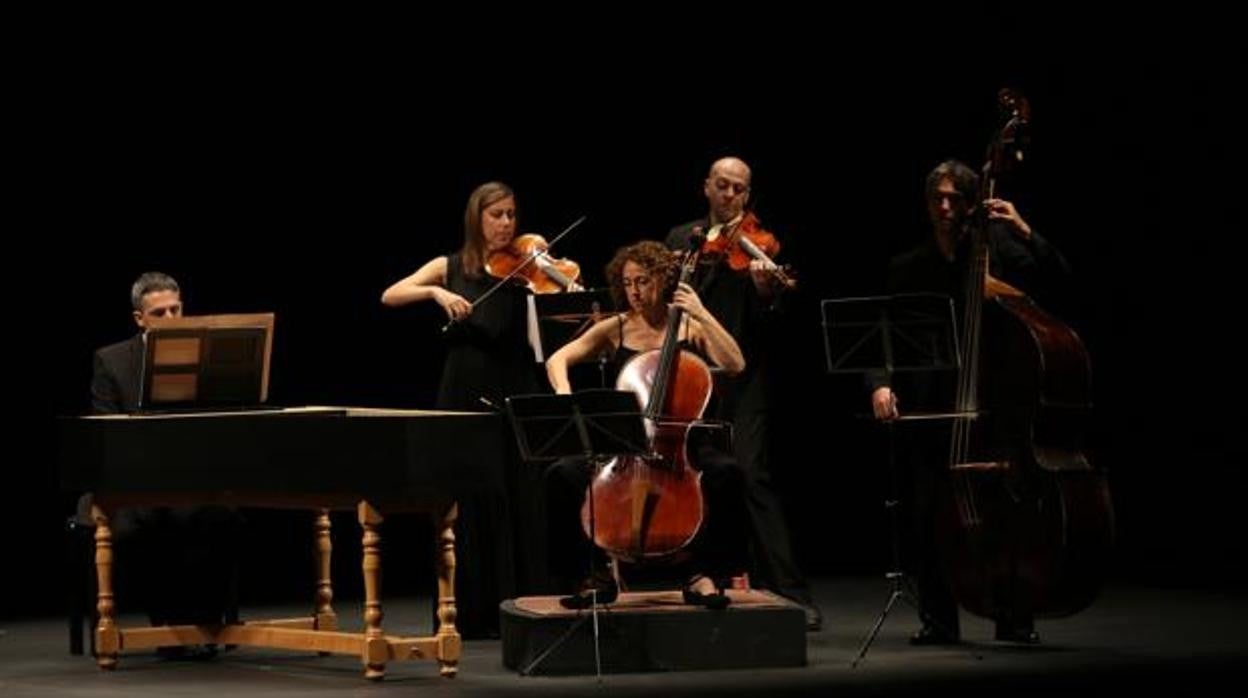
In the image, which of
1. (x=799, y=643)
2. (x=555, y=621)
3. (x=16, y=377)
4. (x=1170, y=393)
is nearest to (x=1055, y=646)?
(x=799, y=643)

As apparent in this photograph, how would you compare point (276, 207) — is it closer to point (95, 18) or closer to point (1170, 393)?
point (95, 18)

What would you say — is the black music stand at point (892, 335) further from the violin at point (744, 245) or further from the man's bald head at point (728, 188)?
the man's bald head at point (728, 188)

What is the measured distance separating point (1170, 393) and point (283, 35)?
3840mm

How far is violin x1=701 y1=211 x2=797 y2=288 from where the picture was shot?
688 centimetres

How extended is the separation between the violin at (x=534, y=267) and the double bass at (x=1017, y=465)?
129cm

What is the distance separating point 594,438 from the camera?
5.82 metres

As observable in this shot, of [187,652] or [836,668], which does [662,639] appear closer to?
[836,668]

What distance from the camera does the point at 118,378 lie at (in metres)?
6.98

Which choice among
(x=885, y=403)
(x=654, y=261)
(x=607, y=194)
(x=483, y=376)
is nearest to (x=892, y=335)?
(x=885, y=403)

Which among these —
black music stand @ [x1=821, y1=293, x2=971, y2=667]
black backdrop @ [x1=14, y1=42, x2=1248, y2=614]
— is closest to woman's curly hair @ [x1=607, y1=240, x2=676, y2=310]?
black music stand @ [x1=821, y1=293, x2=971, y2=667]

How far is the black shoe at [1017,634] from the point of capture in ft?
21.4

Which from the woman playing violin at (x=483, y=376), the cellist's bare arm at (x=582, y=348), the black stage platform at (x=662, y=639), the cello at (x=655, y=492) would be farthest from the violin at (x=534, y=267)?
the black stage platform at (x=662, y=639)

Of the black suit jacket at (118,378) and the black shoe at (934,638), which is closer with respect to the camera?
the black shoe at (934,638)

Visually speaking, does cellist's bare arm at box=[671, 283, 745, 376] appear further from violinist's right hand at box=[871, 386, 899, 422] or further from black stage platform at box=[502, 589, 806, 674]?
black stage platform at box=[502, 589, 806, 674]
